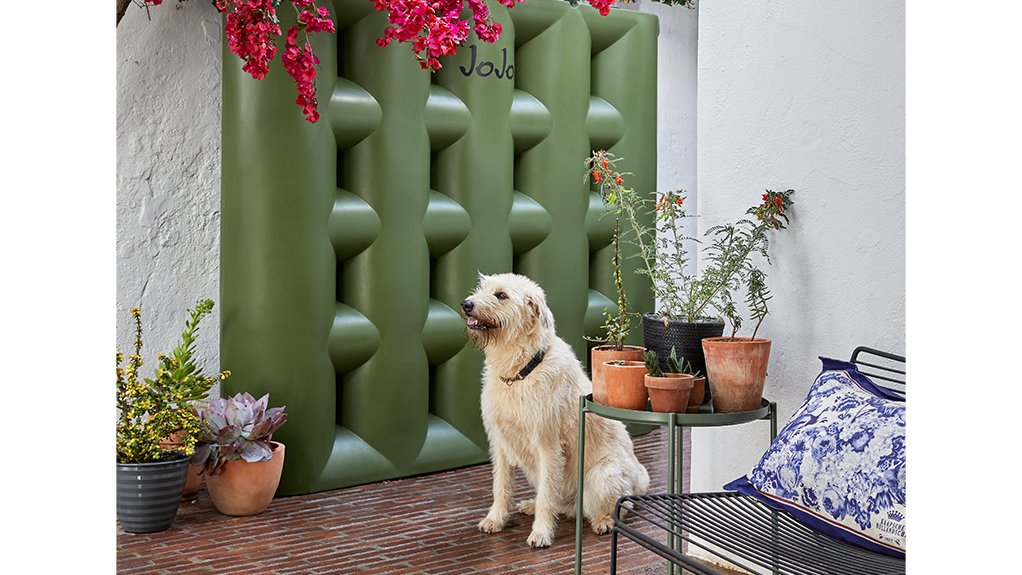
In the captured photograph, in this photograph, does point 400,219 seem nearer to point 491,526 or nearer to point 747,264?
point 491,526

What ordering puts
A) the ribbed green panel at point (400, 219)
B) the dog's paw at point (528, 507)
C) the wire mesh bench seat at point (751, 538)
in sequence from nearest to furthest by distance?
1. the wire mesh bench seat at point (751, 538)
2. the dog's paw at point (528, 507)
3. the ribbed green panel at point (400, 219)

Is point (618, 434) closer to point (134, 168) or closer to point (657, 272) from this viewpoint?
point (657, 272)

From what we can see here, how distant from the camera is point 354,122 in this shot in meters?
4.39

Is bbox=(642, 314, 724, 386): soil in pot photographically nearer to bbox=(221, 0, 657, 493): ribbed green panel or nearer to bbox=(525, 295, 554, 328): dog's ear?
bbox=(525, 295, 554, 328): dog's ear

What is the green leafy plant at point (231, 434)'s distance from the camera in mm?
3920

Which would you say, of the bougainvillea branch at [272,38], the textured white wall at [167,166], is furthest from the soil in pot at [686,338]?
the textured white wall at [167,166]

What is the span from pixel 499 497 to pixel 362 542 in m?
0.54

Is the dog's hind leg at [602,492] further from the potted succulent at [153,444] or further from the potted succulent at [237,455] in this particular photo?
the potted succulent at [153,444]

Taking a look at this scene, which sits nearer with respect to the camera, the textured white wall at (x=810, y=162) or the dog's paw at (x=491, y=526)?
the textured white wall at (x=810, y=162)

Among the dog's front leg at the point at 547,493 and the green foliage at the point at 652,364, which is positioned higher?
the green foliage at the point at 652,364

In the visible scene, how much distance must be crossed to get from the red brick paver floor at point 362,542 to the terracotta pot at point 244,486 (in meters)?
0.04
